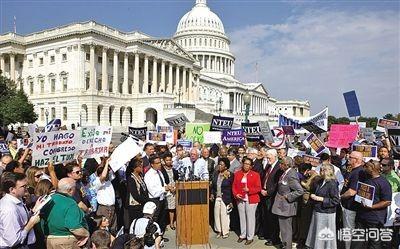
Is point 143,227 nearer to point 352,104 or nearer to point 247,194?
point 247,194

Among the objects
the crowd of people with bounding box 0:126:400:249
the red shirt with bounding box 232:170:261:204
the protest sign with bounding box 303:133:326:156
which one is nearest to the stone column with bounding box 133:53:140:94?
the crowd of people with bounding box 0:126:400:249

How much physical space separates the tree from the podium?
47646 millimetres

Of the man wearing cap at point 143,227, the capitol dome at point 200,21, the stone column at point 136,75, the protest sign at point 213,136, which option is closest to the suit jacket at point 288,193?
the man wearing cap at point 143,227

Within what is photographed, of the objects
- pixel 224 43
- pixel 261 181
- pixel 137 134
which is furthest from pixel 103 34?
pixel 224 43

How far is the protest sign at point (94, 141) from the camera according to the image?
31.1 ft

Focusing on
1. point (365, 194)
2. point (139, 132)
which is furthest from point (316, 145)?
point (139, 132)

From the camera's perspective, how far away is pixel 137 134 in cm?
1948

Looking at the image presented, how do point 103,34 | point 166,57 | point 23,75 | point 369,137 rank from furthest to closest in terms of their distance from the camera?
point 166,57 < point 23,75 < point 103,34 < point 369,137

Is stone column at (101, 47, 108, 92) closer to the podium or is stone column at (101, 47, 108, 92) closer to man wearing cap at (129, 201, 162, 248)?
the podium

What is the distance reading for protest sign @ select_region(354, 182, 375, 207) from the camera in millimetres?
6945

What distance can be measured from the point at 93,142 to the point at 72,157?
0.75 m

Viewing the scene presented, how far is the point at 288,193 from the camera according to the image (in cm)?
832

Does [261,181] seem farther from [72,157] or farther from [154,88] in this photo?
[154,88]

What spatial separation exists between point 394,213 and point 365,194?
0.84 m
